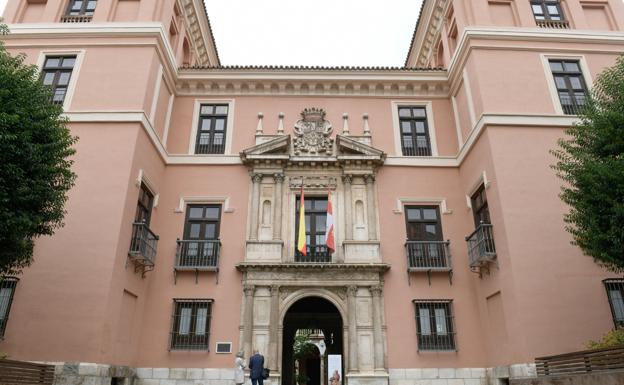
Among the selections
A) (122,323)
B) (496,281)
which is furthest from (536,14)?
(122,323)

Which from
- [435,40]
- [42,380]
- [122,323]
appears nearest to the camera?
[42,380]

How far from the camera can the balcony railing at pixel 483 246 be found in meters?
13.7

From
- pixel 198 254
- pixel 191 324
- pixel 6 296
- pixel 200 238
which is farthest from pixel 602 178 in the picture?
pixel 6 296

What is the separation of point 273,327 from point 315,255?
2.85m

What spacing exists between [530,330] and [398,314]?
4.20 meters

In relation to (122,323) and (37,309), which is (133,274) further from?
(37,309)

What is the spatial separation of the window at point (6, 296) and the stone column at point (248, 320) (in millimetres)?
6729

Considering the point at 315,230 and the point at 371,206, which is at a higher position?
the point at 371,206

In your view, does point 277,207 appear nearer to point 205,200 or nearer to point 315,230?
point 315,230

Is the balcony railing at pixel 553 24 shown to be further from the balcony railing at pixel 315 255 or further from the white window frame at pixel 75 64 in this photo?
the white window frame at pixel 75 64

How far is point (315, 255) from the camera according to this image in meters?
15.5

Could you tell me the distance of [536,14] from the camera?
17031 mm

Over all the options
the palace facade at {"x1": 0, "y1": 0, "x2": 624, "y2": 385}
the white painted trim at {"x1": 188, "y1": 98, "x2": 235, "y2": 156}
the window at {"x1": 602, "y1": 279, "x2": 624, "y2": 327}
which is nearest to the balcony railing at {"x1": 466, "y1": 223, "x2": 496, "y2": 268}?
the palace facade at {"x1": 0, "y1": 0, "x2": 624, "y2": 385}

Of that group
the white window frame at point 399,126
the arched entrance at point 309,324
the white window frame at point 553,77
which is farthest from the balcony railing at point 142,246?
the white window frame at point 553,77
